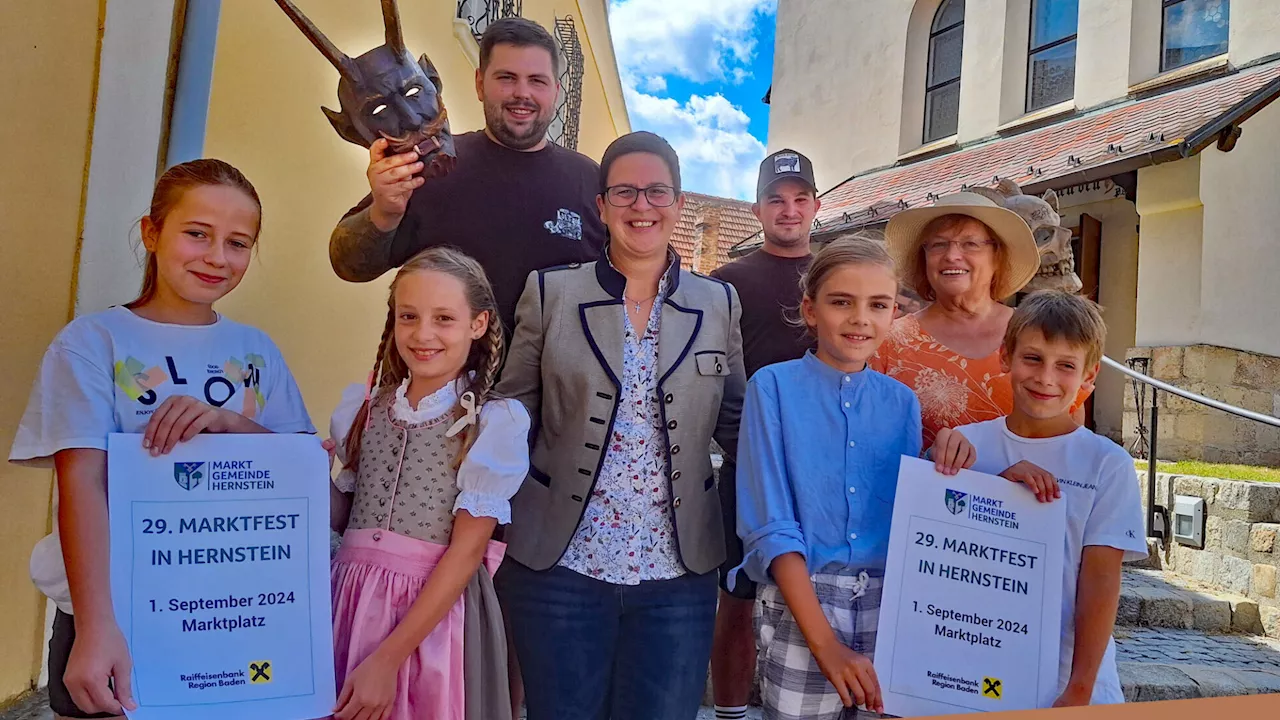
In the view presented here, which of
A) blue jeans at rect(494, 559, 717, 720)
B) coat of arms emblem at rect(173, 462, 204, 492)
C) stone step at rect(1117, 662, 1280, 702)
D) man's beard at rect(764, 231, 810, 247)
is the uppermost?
man's beard at rect(764, 231, 810, 247)

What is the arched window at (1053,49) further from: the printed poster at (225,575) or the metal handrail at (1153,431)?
the printed poster at (225,575)

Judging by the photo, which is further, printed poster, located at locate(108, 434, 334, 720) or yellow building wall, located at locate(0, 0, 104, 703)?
yellow building wall, located at locate(0, 0, 104, 703)

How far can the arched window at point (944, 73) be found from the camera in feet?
14.1

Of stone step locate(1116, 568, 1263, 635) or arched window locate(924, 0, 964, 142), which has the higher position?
arched window locate(924, 0, 964, 142)

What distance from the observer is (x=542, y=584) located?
163cm

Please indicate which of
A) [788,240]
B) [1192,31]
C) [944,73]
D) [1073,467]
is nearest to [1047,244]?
[788,240]

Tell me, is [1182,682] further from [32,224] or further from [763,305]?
[32,224]

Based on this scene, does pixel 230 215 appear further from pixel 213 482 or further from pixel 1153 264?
pixel 1153 264

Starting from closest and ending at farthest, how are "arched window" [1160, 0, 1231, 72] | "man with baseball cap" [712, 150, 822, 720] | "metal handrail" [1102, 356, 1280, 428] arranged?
"man with baseball cap" [712, 150, 822, 720] < "metal handrail" [1102, 356, 1280, 428] < "arched window" [1160, 0, 1231, 72]

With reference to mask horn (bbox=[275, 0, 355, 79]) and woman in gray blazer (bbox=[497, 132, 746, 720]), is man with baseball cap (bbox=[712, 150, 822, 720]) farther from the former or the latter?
mask horn (bbox=[275, 0, 355, 79])

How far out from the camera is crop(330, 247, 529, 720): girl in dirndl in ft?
4.73

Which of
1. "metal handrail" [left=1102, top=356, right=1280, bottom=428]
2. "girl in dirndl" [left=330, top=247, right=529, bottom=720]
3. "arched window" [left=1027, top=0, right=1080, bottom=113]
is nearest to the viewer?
"girl in dirndl" [left=330, top=247, right=529, bottom=720]

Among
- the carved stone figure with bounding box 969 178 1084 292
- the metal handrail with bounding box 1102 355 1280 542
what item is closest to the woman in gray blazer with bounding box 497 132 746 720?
the carved stone figure with bounding box 969 178 1084 292

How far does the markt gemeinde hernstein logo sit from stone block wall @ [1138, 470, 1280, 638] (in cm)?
338
